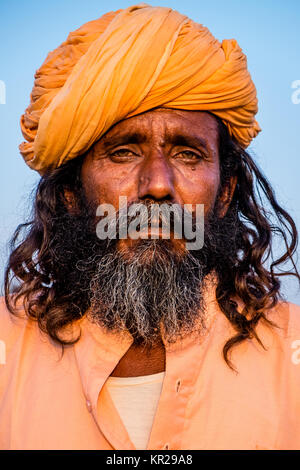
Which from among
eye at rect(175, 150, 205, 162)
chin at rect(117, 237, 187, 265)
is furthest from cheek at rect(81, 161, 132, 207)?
eye at rect(175, 150, 205, 162)

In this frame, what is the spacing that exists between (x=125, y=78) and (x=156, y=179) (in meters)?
0.56

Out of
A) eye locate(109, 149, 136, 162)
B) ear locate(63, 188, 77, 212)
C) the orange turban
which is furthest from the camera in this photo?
ear locate(63, 188, 77, 212)

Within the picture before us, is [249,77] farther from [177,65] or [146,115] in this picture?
[146,115]

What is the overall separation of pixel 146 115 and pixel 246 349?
1.32 metres

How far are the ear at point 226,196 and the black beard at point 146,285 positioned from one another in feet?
0.76

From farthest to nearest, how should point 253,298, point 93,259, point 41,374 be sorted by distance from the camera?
point 93,259, point 253,298, point 41,374

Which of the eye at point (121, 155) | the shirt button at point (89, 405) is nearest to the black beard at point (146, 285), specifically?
the eye at point (121, 155)

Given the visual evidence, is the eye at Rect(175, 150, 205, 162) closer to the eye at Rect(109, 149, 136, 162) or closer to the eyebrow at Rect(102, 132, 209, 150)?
the eyebrow at Rect(102, 132, 209, 150)

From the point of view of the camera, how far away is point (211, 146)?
298 centimetres

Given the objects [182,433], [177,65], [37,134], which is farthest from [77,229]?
[182,433]

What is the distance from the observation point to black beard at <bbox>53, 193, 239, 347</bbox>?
2693mm

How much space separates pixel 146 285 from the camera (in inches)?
107

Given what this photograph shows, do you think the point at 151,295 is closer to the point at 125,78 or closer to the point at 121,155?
the point at 121,155

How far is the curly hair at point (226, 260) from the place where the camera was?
270 centimetres
